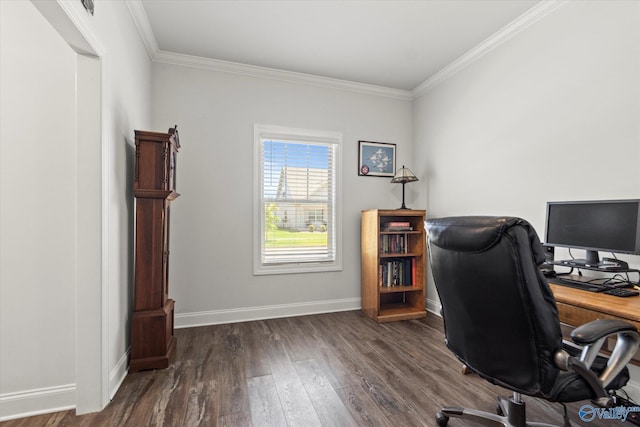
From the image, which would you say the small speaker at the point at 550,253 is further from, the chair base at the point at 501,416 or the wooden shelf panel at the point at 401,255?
the wooden shelf panel at the point at 401,255

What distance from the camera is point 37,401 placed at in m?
1.71

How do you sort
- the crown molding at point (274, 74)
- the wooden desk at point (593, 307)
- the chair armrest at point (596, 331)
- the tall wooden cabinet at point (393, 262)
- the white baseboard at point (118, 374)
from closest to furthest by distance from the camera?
1. the chair armrest at point (596, 331)
2. the wooden desk at point (593, 307)
3. the white baseboard at point (118, 374)
4. the crown molding at point (274, 74)
5. the tall wooden cabinet at point (393, 262)

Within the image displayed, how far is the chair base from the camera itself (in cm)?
140

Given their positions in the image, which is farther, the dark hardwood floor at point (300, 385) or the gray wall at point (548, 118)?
the gray wall at point (548, 118)

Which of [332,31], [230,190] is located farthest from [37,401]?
[332,31]

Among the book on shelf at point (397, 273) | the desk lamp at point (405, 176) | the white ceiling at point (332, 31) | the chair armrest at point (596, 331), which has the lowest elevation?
the book on shelf at point (397, 273)

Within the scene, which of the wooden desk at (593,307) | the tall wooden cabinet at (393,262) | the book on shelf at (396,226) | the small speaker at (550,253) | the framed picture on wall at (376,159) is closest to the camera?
the wooden desk at (593,307)

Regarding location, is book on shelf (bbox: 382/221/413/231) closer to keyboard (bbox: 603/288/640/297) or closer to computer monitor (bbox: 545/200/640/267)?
computer monitor (bbox: 545/200/640/267)

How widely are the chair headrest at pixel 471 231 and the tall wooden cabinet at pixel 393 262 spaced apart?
1.87 meters

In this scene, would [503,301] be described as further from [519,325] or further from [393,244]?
[393,244]

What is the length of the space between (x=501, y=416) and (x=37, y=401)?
261cm

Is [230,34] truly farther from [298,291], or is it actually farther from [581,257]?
[581,257]

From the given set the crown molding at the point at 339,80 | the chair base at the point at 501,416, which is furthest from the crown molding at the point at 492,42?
the chair base at the point at 501,416

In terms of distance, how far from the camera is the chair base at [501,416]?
1.40 meters
